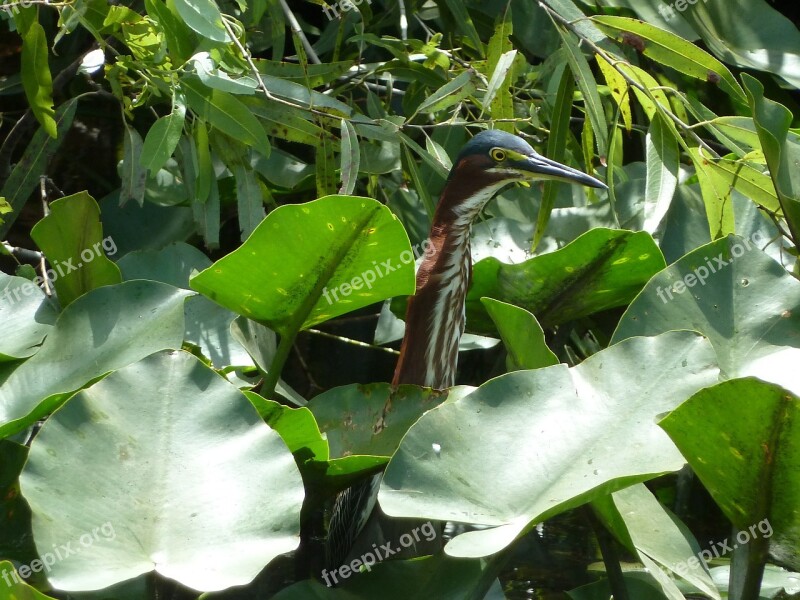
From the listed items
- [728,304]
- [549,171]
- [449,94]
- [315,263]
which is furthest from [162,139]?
[728,304]

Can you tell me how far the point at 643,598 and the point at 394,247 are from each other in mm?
632

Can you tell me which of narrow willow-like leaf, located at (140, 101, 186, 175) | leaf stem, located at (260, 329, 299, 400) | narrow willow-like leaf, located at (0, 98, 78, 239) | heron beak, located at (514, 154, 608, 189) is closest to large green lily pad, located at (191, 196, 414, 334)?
leaf stem, located at (260, 329, 299, 400)

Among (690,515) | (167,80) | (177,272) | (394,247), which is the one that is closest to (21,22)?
(167,80)

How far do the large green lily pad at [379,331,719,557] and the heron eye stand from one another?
27.1 inches

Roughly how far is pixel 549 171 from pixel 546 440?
0.76m

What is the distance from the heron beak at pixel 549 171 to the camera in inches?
73.0

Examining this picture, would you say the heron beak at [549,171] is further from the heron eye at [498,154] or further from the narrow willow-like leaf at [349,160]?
the narrow willow-like leaf at [349,160]

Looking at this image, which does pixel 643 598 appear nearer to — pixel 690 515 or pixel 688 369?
pixel 688 369

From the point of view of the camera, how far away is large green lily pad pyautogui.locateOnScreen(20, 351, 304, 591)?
1.09m

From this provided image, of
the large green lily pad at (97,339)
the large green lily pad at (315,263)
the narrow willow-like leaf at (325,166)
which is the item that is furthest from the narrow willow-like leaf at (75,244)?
the narrow willow-like leaf at (325,166)

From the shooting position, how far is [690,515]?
2.43m

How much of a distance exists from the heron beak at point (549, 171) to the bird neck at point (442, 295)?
0.08 metres

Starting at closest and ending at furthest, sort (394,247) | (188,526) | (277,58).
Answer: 1. (188,526)
2. (394,247)
3. (277,58)

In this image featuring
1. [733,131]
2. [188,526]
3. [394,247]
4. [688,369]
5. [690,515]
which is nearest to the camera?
[188,526]
